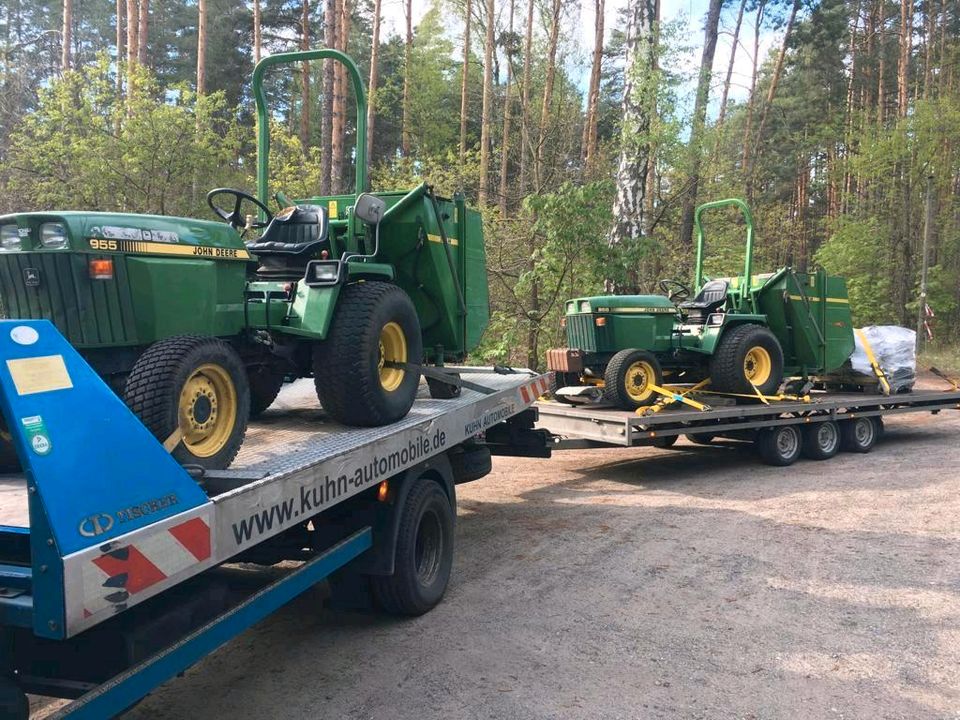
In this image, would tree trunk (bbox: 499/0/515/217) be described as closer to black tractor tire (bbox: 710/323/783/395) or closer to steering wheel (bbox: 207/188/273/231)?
black tractor tire (bbox: 710/323/783/395)

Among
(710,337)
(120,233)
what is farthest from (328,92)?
(120,233)

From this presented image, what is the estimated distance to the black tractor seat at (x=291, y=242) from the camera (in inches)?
197

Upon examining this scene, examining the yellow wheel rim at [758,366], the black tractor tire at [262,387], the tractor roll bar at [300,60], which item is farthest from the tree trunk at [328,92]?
the black tractor tire at [262,387]

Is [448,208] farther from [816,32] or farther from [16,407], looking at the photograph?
[816,32]

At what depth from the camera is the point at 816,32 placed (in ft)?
89.4

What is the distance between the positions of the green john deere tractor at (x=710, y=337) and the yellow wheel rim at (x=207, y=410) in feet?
19.1

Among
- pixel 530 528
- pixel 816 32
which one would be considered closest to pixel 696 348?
pixel 530 528

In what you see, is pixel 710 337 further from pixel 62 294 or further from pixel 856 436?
pixel 62 294

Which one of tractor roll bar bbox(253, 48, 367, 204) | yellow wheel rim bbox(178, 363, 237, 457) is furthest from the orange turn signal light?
tractor roll bar bbox(253, 48, 367, 204)

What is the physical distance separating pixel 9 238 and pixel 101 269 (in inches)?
16.8

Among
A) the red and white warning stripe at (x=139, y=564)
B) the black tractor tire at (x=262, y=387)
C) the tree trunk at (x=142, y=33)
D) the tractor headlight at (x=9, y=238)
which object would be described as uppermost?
the tree trunk at (x=142, y=33)

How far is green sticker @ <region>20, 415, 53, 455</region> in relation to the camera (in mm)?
2037

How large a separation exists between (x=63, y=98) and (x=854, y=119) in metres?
28.1

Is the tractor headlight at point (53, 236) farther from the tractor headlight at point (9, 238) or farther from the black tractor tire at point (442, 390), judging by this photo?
the black tractor tire at point (442, 390)
